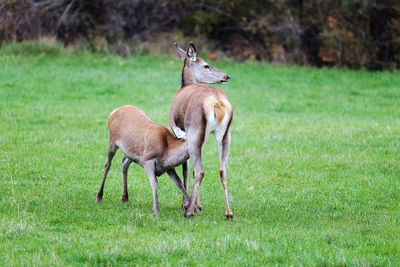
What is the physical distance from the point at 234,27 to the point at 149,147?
18.0m

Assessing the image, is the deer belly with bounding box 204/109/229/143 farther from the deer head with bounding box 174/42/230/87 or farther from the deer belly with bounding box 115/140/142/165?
the deer head with bounding box 174/42/230/87

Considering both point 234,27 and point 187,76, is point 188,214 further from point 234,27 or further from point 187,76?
point 234,27

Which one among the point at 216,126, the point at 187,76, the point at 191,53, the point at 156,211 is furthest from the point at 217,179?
the point at 216,126

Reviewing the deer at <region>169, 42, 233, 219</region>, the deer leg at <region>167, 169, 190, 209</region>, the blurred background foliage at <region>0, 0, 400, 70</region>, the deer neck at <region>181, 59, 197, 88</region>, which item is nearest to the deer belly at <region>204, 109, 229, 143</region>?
the deer at <region>169, 42, 233, 219</region>

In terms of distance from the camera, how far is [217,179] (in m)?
9.37

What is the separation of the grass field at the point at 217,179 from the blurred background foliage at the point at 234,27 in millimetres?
2757

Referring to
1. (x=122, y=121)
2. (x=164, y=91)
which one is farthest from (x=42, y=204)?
(x=164, y=91)

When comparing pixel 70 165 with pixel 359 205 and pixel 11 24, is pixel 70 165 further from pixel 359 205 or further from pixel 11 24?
pixel 11 24

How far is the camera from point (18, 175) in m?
8.88

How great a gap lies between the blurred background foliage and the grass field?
2757 millimetres

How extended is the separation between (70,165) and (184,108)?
3002 millimetres

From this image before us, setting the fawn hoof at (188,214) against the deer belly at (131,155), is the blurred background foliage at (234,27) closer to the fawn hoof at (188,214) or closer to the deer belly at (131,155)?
the deer belly at (131,155)

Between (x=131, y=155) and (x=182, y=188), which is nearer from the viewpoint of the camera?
(x=182, y=188)

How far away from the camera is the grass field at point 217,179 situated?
5.68 metres
